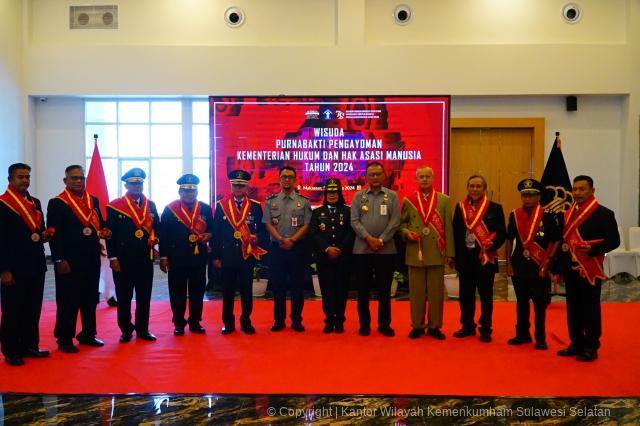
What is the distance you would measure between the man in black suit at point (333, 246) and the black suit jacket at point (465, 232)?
0.90 m

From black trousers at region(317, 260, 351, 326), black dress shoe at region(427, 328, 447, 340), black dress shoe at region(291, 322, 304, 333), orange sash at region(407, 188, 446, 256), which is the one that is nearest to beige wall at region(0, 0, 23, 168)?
black dress shoe at region(291, 322, 304, 333)

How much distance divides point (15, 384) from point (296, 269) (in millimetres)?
2288

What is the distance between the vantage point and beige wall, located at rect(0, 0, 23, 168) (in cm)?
885

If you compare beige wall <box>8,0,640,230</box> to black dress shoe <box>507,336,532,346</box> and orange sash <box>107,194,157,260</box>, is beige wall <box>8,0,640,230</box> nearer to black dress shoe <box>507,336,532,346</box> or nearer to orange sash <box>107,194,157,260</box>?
orange sash <box>107,194,157,260</box>

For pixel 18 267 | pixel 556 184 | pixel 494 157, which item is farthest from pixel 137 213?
pixel 494 157

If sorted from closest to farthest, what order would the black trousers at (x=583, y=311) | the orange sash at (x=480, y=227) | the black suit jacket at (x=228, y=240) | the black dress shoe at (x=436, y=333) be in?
the black trousers at (x=583, y=311) < the orange sash at (x=480, y=227) < the black dress shoe at (x=436, y=333) < the black suit jacket at (x=228, y=240)

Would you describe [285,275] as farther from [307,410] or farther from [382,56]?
[382,56]

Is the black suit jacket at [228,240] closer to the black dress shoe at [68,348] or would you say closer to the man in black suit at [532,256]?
→ the black dress shoe at [68,348]

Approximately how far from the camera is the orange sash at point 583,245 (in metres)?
4.03

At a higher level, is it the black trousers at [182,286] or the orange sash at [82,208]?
the orange sash at [82,208]

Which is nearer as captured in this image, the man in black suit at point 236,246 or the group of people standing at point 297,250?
the group of people standing at point 297,250

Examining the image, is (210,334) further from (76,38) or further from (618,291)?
(76,38)

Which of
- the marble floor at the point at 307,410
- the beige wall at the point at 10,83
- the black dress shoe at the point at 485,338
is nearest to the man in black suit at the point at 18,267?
the marble floor at the point at 307,410

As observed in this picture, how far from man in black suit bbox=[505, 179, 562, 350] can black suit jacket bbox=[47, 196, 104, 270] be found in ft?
11.0
